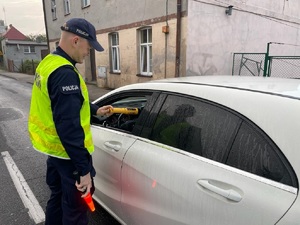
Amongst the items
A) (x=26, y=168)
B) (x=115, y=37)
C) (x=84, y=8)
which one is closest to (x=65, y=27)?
(x=26, y=168)

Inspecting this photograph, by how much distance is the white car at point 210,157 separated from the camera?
3.94ft

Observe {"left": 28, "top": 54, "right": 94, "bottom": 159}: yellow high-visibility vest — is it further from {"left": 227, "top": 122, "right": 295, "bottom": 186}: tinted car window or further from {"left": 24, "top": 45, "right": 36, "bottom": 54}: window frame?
{"left": 24, "top": 45, "right": 36, "bottom": 54}: window frame

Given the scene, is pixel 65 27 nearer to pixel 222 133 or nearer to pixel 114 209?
pixel 222 133

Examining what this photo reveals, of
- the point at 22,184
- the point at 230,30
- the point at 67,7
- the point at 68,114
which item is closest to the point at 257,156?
the point at 68,114

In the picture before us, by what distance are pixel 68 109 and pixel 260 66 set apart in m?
10.8

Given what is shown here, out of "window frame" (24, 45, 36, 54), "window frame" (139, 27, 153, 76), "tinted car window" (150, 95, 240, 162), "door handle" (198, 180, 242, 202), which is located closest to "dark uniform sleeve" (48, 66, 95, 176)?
"tinted car window" (150, 95, 240, 162)

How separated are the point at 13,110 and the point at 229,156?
28.6 ft

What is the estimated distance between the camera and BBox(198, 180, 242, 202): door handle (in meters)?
1.27

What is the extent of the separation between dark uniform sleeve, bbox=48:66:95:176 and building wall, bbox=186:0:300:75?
7.28 m

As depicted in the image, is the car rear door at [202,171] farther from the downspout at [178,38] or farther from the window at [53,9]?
the window at [53,9]

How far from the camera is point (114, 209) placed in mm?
2287

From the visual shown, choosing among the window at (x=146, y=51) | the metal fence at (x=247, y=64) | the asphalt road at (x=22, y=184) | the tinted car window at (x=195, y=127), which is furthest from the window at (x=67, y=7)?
the tinted car window at (x=195, y=127)

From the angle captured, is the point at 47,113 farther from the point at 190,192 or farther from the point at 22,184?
the point at 22,184

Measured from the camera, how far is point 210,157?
58.3 inches
